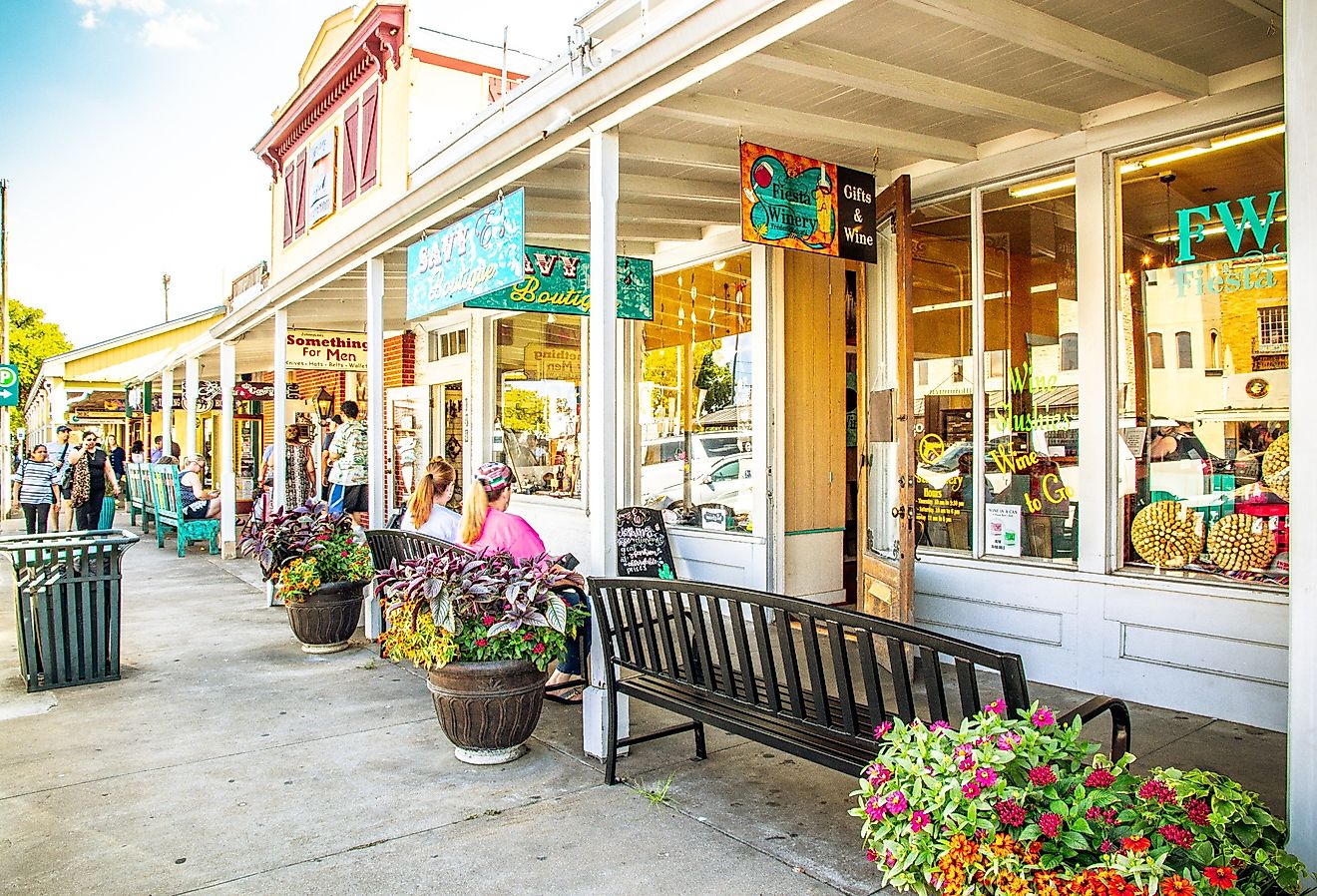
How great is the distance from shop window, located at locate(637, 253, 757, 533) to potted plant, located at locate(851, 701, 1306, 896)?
5146 mm

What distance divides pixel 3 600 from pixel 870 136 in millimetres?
9599

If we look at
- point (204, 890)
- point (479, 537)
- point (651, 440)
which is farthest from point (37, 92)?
point (204, 890)

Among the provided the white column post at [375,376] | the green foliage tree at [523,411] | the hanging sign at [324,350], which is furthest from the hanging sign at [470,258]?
the hanging sign at [324,350]

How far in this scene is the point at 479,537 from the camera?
18.8ft

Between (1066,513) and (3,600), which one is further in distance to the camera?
(3,600)

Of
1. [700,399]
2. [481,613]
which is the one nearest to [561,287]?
[700,399]

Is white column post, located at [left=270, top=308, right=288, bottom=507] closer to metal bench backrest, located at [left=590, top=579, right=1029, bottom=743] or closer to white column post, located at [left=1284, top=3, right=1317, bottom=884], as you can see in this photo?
metal bench backrest, located at [left=590, top=579, right=1029, bottom=743]

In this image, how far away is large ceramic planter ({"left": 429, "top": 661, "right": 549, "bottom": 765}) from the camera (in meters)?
4.61

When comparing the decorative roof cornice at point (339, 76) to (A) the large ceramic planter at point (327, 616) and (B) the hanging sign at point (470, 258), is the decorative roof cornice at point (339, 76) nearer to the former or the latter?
(B) the hanging sign at point (470, 258)

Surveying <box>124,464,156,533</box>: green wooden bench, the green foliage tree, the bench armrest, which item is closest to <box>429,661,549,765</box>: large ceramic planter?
the bench armrest

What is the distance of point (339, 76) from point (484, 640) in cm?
1009

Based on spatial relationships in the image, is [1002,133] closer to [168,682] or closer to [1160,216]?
[1160,216]

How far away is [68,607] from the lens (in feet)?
20.7

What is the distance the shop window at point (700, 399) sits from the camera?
7945 mm
